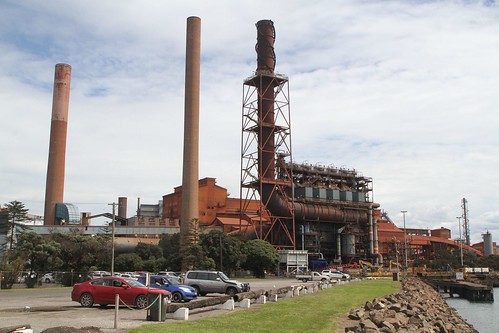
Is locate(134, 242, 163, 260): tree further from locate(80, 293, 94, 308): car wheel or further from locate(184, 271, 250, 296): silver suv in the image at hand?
locate(80, 293, 94, 308): car wheel

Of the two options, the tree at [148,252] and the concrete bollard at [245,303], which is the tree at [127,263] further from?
the concrete bollard at [245,303]

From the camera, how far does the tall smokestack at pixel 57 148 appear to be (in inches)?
3703

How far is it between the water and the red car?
29.8 meters

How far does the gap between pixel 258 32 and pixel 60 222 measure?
5332 centimetres

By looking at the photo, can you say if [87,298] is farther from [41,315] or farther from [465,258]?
[465,258]

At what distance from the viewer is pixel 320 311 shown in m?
23.5

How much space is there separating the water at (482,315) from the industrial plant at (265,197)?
26.5 metres

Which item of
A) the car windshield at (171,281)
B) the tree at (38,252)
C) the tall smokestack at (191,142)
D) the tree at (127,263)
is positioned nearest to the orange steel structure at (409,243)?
the tall smokestack at (191,142)

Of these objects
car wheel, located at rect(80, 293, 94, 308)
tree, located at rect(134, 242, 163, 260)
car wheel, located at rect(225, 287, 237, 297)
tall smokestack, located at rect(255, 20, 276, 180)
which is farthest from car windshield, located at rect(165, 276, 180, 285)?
tall smokestack, located at rect(255, 20, 276, 180)

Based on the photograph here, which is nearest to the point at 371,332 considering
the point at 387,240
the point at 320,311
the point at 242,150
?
the point at 320,311

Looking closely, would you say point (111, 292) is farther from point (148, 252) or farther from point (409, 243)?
point (409, 243)

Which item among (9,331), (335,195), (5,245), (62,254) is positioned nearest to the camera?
(9,331)

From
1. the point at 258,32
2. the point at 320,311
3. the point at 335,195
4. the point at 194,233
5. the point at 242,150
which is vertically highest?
the point at 258,32

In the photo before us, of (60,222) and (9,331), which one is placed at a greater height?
(60,222)
